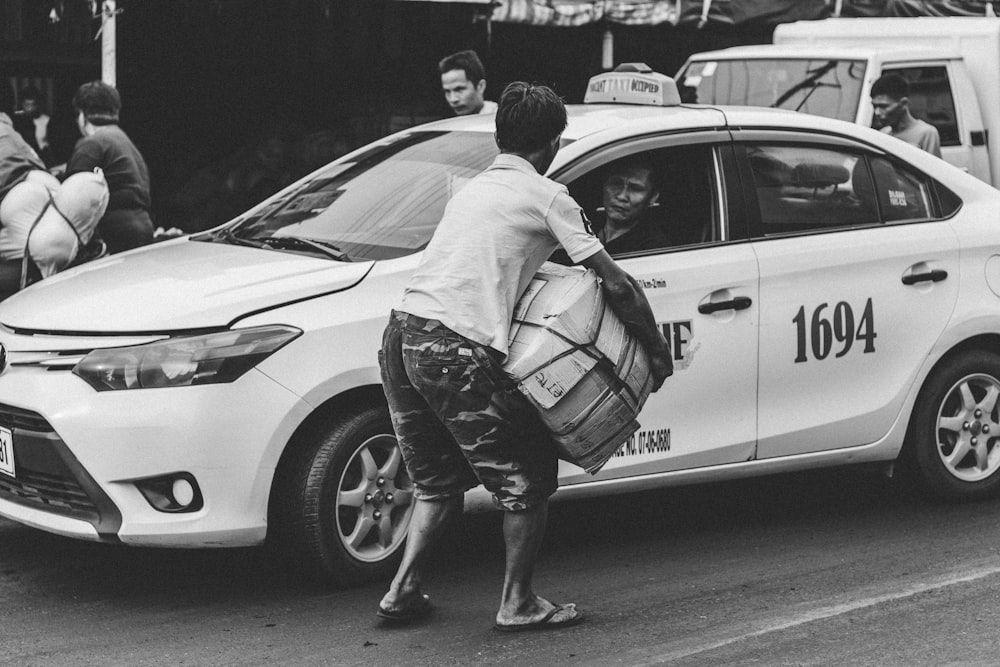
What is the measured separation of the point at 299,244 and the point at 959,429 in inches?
109

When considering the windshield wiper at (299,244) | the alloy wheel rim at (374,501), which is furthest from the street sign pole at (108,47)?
the alloy wheel rim at (374,501)

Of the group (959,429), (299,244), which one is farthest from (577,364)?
(959,429)

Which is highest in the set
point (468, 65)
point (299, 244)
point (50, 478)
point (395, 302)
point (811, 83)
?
point (468, 65)

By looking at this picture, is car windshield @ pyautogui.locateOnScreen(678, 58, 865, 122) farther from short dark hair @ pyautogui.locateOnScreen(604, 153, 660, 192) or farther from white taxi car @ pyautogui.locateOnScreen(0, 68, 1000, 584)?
short dark hair @ pyautogui.locateOnScreen(604, 153, 660, 192)

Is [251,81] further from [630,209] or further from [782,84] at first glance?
[630,209]

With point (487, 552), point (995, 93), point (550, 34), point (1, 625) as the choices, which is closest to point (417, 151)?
point (487, 552)

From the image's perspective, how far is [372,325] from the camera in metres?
4.93

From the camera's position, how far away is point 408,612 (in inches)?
186

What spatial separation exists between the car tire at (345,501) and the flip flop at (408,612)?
272mm

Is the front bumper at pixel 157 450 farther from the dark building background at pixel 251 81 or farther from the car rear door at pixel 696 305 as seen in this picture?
the dark building background at pixel 251 81

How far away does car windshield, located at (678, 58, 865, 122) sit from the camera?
396 inches

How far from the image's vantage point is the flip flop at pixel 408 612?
469cm

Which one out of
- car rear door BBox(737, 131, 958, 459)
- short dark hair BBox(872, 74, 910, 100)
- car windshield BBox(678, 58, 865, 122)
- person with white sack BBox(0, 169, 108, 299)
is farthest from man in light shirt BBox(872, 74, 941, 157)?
person with white sack BBox(0, 169, 108, 299)

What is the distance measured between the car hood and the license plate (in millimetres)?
370
